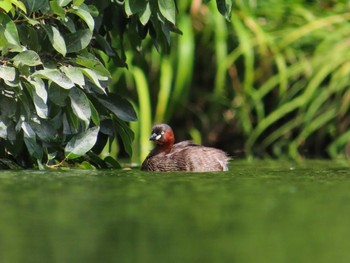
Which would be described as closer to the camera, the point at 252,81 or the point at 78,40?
the point at 78,40

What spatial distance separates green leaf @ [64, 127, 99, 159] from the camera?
Result: 6.66 m

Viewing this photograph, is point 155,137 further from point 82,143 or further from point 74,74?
point 74,74

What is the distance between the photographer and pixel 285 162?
8.45 metres

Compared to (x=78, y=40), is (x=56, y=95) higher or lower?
lower

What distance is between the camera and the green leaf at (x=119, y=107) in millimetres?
6938

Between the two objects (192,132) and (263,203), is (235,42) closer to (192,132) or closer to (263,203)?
(192,132)

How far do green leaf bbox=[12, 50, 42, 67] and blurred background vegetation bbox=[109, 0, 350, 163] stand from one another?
3.44 meters

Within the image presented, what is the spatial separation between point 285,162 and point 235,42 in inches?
109

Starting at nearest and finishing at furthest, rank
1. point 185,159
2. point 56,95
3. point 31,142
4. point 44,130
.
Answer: point 56,95
point 31,142
point 44,130
point 185,159

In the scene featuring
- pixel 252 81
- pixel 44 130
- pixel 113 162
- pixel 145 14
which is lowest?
pixel 113 162

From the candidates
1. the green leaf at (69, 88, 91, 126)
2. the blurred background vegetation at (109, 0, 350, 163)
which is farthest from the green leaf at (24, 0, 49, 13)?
the blurred background vegetation at (109, 0, 350, 163)

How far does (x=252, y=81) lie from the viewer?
1045 centimetres

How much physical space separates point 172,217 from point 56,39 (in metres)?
2.05

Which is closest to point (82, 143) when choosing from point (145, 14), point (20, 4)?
point (145, 14)
